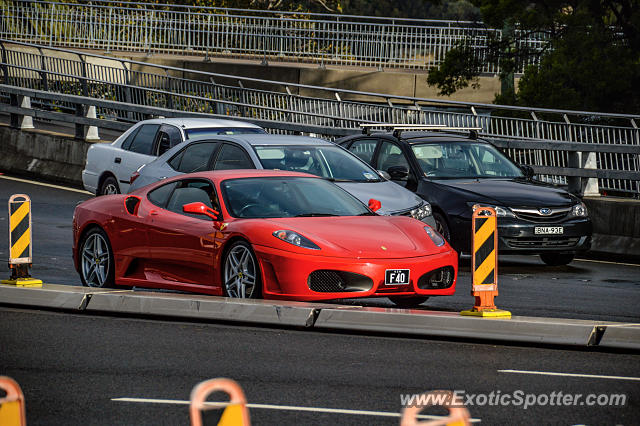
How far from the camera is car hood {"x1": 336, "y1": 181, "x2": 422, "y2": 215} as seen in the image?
13.7m

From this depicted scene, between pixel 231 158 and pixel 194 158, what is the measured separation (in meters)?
0.60

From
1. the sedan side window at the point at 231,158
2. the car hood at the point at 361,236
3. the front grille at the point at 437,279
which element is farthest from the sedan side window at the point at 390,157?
the front grille at the point at 437,279

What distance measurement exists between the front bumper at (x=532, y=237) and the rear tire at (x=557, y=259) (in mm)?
505

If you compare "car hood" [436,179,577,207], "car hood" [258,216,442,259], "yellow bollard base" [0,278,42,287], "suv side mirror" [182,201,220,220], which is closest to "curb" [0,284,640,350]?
"yellow bollard base" [0,278,42,287]

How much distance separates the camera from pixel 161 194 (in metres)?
11.7

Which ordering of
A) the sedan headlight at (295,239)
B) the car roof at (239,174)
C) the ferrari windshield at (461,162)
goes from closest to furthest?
the sedan headlight at (295,239) → the car roof at (239,174) → the ferrari windshield at (461,162)

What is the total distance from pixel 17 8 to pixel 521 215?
28.2m

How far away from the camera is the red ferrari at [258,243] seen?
33.1 feet

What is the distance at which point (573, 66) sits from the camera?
29.0 metres

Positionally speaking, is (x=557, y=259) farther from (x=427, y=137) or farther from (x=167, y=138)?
(x=167, y=138)

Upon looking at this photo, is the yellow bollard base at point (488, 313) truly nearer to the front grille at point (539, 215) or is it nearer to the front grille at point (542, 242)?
the front grille at point (542, 242)

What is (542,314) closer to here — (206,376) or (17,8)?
(206,376)

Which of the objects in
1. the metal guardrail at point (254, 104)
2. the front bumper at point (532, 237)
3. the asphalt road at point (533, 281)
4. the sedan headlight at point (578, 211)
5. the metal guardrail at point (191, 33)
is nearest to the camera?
the asphalt road at point (533, 281)

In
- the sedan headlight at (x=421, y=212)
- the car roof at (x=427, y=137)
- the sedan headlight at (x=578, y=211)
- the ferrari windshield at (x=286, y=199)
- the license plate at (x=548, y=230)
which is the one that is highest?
the ferrari windshield at (x=286, y=199)
